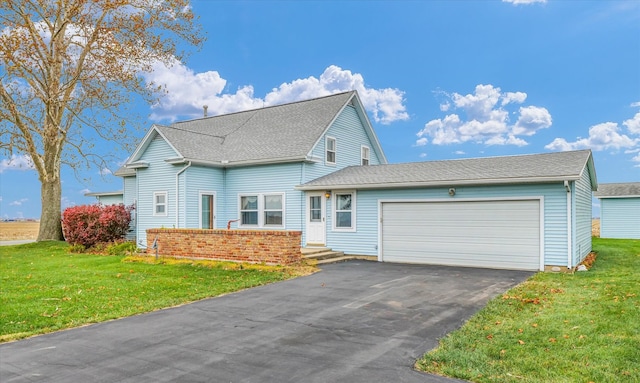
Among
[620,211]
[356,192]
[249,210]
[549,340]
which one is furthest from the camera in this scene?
[620,211]

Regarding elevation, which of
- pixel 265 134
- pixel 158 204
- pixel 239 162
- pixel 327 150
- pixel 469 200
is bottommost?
pixel 158 204

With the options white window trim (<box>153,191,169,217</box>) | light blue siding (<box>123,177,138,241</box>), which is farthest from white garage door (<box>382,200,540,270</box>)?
light blue siding (<box>123,177,138,241</box>)

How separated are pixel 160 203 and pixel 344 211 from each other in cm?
811

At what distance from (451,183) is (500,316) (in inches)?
285

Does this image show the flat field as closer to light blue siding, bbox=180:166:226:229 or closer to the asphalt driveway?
light blue siding, bbox=180:166:226:229

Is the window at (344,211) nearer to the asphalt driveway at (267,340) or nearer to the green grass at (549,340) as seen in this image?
the asphalt driveway at (267,340)

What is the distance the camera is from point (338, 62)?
2028 cm

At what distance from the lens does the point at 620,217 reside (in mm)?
27250

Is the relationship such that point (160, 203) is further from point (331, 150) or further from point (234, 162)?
point (331, 150)

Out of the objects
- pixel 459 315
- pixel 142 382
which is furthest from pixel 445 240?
pixel 142 382

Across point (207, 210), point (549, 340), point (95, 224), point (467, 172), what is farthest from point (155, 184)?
point (549, 340)

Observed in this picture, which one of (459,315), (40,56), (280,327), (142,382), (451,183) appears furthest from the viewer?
(40,56)

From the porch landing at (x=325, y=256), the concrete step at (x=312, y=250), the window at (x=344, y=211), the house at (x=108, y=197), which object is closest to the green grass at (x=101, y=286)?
the porch landing at (x=325, y=256)

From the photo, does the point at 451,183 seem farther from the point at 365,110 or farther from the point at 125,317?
the point at 125,317
